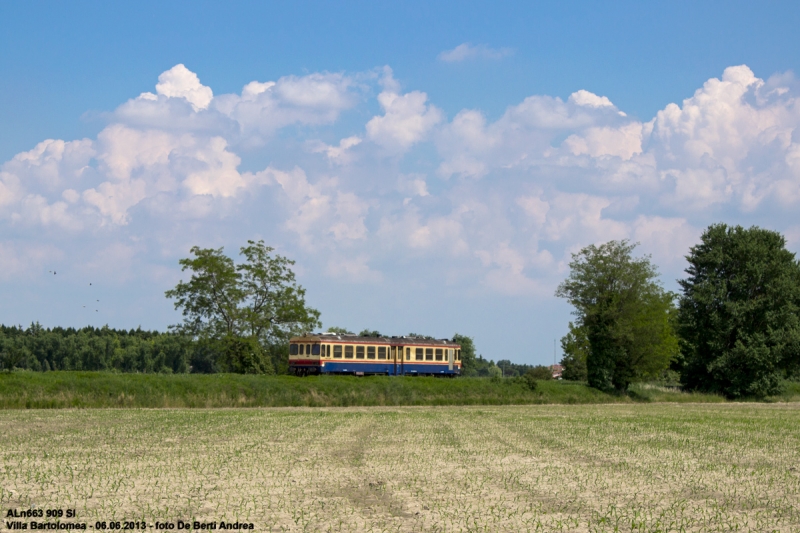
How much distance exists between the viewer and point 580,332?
76000mm

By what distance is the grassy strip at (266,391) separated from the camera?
148ft

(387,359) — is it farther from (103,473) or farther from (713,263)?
(103,473)

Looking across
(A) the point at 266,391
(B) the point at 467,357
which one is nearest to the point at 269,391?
(A) the point at 266,391

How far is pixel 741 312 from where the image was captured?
7262 centimetres

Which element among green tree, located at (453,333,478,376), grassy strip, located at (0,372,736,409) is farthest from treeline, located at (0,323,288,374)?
grassy strip, located at (0,372,736,409)

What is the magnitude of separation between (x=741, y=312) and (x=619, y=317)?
39.7 feet

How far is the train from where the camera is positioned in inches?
2484

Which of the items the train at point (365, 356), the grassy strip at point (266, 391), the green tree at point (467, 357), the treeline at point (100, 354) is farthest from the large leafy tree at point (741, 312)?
the treeline at point (100, 354)

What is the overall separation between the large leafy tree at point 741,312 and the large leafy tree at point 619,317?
3.36m

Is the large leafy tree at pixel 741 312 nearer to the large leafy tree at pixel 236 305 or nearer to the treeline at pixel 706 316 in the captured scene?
the treeline at pixel 706 316

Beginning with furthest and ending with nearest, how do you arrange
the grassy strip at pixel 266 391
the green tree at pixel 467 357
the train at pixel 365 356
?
the green tree at pixel 467 357
the train at pixel 365 356
the grassy strip at pixel 266 391

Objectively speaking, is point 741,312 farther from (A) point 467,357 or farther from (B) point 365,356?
(A) point 467,357

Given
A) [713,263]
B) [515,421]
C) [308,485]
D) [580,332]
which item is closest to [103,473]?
[308,485]

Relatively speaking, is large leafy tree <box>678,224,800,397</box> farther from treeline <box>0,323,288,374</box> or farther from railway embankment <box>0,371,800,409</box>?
treeline <box>0,323,288,374</box>
